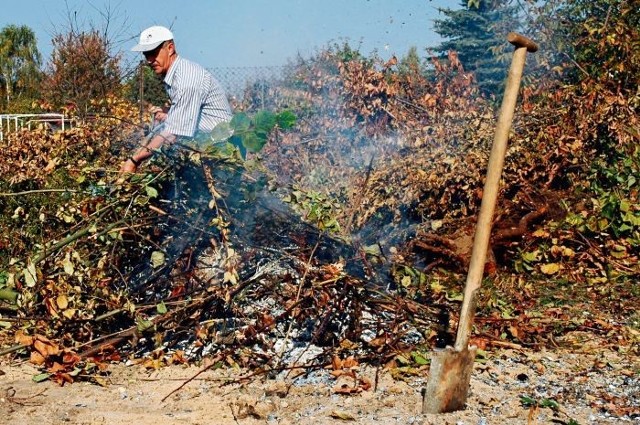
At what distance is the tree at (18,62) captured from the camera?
24.0 meters

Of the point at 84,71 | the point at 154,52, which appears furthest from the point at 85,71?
the point at 154,52

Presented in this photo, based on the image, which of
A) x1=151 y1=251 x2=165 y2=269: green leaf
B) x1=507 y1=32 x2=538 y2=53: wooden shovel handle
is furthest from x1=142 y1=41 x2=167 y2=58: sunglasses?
x1=507 y1=32 x2=538 y2=53: wooden shovel handle

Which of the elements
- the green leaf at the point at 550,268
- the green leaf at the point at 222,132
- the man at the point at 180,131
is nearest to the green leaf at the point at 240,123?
the green leaf at the point at 222,132

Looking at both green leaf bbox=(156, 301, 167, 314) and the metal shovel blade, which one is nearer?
the metal shovel blade

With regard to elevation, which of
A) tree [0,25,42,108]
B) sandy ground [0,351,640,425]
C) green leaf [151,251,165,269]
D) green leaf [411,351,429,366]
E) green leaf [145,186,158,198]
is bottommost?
sandy ground [0,351,640,425]

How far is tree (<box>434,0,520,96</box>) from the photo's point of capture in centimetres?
977

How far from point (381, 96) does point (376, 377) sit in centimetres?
562

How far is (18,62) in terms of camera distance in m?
27.9

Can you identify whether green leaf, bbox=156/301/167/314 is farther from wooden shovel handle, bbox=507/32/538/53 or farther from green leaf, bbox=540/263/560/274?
green leaf, bbox=540/263/560/274

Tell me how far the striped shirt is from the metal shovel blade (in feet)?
8.60

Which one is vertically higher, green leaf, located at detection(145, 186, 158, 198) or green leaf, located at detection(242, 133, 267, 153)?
green leaf, located at detection(242, 133, 267, 153)

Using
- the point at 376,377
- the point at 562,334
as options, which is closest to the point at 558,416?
the point at 376,377

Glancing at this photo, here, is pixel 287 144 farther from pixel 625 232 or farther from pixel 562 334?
pixel 562 334

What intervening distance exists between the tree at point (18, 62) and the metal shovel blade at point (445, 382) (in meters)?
20.5
